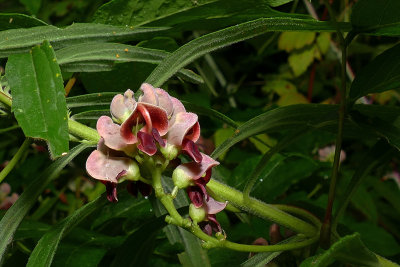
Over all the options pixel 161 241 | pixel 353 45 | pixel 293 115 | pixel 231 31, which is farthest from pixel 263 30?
pixel 353 45

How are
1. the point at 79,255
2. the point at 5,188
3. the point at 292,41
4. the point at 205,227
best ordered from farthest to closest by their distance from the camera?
the point at 292,41 → the point at 5,188 → the point at 79,255 → the point at 205,227

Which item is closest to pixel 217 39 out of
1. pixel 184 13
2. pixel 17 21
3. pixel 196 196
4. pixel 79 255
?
pixel 184 13

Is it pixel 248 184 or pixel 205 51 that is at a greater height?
pixel 205 51

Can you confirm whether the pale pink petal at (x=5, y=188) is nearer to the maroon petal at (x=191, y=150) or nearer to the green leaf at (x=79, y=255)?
the green leaf at (x=79, y=255)

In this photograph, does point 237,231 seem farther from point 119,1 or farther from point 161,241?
point 119,1

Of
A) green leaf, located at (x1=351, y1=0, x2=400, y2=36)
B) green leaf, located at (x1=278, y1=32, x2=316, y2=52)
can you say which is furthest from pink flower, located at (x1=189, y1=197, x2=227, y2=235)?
green leaf, located at (x1=278, y1=32, x2=316, y2=52)

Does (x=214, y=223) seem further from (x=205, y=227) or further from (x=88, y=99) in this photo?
(x=88, y=99)
